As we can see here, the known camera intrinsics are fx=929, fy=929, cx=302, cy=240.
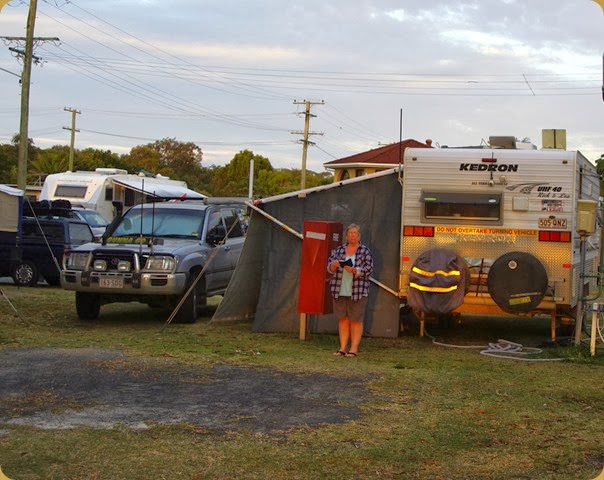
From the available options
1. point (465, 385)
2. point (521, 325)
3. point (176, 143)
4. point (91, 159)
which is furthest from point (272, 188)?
point (465, 385)

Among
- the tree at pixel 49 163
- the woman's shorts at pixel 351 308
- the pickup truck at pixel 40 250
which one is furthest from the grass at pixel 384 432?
the tree at pixel 49 163

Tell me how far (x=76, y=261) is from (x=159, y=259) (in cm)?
128

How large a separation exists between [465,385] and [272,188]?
56326mm

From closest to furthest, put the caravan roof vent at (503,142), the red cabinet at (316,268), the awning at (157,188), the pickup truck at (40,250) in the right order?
the red cabinet at (316,268) < the caravan roof vent at (503,142) < the pickup truck at (40,250) < the awning at (157,188)

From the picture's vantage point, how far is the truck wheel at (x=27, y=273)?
19.7 meters

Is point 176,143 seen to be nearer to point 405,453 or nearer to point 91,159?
point 91,159

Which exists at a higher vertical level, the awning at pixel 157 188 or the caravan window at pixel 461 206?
the awning at pixel 157 188

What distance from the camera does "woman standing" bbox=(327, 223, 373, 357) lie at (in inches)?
436

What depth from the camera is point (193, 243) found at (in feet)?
47.2

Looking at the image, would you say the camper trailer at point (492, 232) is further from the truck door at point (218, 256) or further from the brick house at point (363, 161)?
the brick house at point (363, 161)

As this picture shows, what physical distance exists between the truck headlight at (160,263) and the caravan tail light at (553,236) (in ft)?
17.0

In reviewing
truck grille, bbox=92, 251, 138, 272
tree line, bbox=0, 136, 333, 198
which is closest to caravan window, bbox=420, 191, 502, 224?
truck grille, bbox=92, 251, 138, 272

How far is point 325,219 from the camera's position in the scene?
13.2 meters

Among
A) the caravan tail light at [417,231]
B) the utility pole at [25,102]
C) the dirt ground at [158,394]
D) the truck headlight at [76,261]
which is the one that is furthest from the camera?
the utility pole at [25,102]
